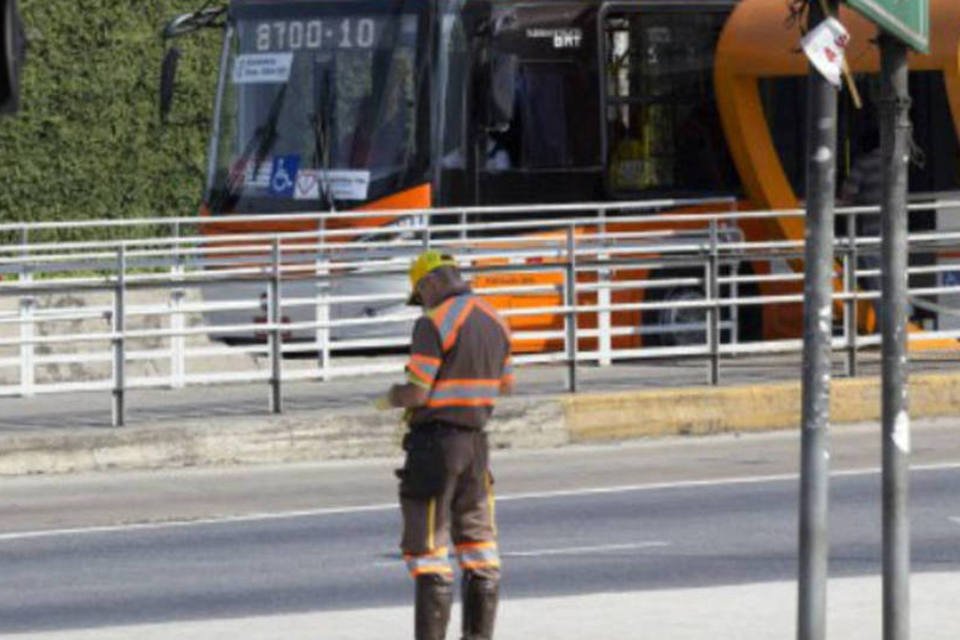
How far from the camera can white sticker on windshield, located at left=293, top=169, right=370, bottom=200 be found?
25156 millimetres

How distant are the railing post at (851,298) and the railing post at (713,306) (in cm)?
96

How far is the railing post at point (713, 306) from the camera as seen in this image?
71.3 feet

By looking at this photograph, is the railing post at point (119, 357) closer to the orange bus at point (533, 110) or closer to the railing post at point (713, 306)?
the orange bus at point (533, 110)

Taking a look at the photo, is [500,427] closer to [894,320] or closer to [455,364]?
[455,364]

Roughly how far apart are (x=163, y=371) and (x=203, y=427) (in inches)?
175

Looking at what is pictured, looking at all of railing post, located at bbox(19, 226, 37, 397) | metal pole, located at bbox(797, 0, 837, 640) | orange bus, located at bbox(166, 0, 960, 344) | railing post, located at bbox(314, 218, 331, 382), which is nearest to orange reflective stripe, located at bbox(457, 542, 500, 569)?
metal pole, located at bbox(797, 0, 837, 640)

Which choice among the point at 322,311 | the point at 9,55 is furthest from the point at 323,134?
the point at 9,55

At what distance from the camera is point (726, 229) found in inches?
948

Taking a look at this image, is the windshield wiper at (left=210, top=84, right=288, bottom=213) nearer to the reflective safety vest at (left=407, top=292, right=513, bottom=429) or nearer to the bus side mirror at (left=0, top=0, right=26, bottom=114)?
the reflective safety vest at (left=407, top=292, right=513, bottom=429)

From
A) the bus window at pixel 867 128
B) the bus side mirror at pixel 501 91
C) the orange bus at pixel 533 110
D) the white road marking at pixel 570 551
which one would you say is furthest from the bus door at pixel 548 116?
the white road marking at pixel 570 551

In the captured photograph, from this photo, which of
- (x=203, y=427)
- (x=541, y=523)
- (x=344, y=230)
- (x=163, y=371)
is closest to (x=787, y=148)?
(x=344, y=230)

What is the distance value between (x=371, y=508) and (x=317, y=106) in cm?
817

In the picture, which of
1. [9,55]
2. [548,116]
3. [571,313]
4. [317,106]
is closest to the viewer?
[9,55]

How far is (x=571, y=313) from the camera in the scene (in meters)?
21.4
